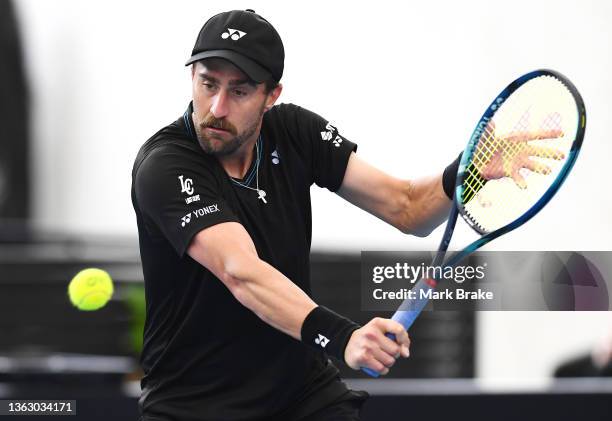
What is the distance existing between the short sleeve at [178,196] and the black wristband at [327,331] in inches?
9.8

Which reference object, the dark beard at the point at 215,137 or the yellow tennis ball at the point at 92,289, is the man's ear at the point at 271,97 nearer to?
the dark beard at the point at 215,137

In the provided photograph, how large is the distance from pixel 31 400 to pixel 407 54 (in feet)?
6.04

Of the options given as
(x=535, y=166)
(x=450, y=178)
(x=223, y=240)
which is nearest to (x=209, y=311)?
(x=223, y=240)

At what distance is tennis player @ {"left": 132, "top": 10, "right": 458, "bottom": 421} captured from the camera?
221cm

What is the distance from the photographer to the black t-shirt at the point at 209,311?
7.40 ft

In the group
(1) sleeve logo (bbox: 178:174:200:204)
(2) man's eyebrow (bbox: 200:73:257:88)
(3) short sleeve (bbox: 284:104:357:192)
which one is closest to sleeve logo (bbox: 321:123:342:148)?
(3) short sleeve (bbox: 284:104:357:192)

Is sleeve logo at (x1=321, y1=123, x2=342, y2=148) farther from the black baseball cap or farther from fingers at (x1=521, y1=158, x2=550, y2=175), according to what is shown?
fingers at (x1=521, y1=158, x2=550, y2=175)

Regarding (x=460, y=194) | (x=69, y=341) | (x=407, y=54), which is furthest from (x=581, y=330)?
(x=460, y=194)

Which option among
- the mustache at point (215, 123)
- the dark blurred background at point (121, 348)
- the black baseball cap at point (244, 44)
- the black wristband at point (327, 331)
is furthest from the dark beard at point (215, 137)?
the dark blurred background at point (121, 348)

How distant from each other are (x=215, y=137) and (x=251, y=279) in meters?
0.31

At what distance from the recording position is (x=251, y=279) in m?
2.11

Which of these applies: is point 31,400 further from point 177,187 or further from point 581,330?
point 581,330

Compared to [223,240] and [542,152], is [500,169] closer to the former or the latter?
[542,152]

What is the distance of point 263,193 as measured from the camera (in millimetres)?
2330
